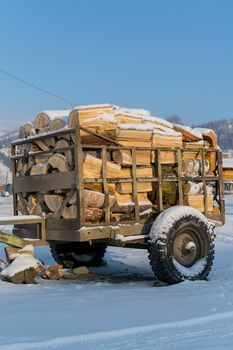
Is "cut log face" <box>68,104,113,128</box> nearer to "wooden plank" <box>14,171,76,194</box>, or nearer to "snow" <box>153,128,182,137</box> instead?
"wooden plank" <box>14,171,76,194</box>

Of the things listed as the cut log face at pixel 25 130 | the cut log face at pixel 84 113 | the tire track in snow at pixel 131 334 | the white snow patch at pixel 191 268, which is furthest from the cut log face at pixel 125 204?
the tire track in snow at pixel 131 334

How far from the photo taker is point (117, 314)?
5402 millimetres

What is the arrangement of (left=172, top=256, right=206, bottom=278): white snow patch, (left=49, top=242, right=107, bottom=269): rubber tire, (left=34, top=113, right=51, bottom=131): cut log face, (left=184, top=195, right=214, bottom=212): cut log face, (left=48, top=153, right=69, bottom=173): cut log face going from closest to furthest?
1. (left=48, top=153, right=69, bottom=173): cut log face
2. (left=172, top=256, right=206, bottom=278): white snow patch
3. (left=34, top=113, right=51, bottom=131): cut log face
4. (left=184, top=195, right=214, bottom=212): cut log face
5. (left=49, top=242, right=107, bottom=269): rubber tire

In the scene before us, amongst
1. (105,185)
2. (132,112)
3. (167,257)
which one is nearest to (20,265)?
(105,185)

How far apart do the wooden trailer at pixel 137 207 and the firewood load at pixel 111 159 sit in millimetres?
24

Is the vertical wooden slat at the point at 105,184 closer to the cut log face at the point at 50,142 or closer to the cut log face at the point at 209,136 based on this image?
the cut log face at the point at 50,142

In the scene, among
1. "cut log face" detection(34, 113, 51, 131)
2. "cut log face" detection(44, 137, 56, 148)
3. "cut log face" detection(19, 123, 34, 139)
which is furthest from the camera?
"cut log face" detection(19, 123, 34, 139)

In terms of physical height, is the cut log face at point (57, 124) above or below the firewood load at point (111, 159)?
above

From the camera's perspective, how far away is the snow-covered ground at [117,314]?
172 inches

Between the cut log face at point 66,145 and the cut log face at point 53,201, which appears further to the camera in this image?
the cut log face at point 53,201

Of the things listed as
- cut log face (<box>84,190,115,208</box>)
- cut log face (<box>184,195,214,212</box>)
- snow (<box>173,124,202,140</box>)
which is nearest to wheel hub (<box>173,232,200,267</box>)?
cut log face (<box>184,195,214,212</box>)

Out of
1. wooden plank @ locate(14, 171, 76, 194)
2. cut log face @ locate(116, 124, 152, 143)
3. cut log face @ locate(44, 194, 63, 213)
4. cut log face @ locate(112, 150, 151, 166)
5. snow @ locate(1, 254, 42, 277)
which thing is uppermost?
cut log face @ locate(116, 124, 152, 143)

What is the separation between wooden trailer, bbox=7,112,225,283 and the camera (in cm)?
723

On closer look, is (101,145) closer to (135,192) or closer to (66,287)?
(135,192)
